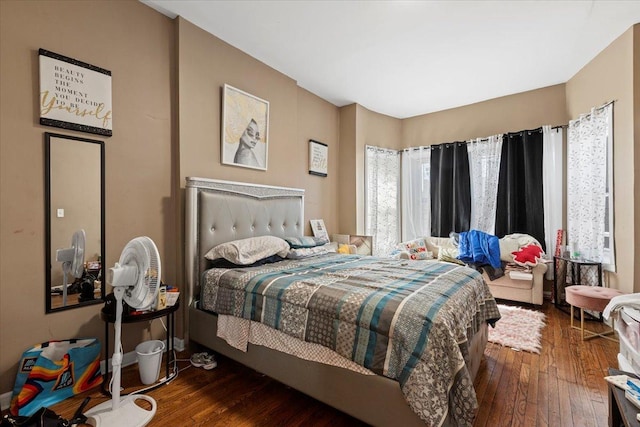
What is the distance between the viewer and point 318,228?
418 cm

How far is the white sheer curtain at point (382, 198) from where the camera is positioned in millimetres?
4793

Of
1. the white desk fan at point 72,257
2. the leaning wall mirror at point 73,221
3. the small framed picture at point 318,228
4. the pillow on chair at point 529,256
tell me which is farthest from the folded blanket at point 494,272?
the white desk fan at point 72,257

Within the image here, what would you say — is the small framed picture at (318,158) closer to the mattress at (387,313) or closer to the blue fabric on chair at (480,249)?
the mattress at (387,313)

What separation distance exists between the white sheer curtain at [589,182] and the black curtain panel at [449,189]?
4.11 ft

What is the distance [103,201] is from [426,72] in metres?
3.56

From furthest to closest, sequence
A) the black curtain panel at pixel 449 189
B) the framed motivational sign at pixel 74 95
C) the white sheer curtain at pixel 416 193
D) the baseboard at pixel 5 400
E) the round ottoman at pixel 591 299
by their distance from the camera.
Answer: the white sheer curtain at pixel 416 193, the black curtain panel at pixel 449 189, the round ottoman at pixel 591 299, the framed motivational sign at pixel 74 95, the baseboard at pixel 5 400

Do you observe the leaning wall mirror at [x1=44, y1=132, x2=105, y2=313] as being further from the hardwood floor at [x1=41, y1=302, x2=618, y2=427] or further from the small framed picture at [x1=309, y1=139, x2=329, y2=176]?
the small framed picture at [x1=309, y1=139, x2=329, y2=176]

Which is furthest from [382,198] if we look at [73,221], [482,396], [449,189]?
[73,221]

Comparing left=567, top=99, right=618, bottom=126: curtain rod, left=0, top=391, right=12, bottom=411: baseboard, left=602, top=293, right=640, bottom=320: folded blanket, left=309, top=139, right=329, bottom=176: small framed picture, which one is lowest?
left=0, top=391, right=12, bottom=411: baseboard

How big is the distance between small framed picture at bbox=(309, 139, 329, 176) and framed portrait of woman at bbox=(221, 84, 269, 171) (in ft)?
3.02

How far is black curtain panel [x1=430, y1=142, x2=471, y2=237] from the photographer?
4.64m

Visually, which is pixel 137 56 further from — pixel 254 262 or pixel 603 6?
pixel 603 6

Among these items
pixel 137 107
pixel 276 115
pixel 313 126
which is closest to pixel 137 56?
pixel 137 107

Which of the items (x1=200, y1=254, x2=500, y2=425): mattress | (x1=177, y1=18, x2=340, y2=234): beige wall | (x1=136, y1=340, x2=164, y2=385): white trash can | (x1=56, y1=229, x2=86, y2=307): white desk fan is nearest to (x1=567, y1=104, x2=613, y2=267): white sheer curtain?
(x1=200, y1=254, x2=500, y2=425): mattress
